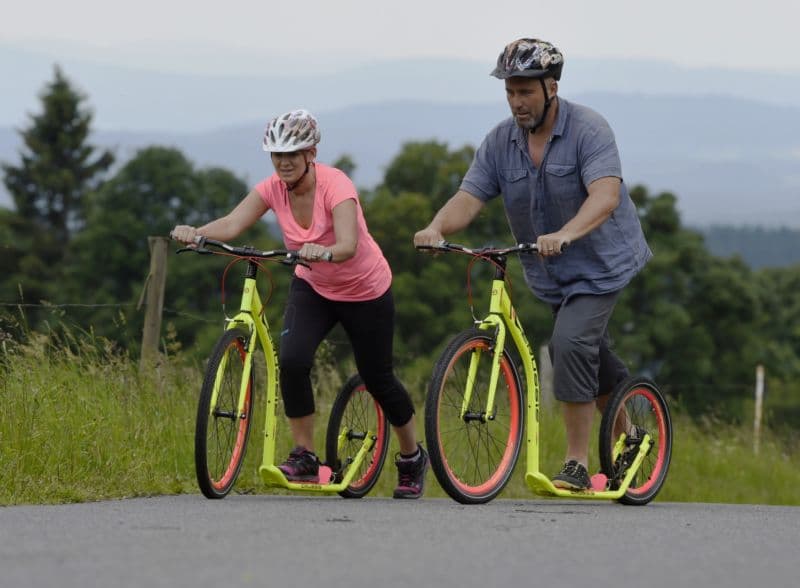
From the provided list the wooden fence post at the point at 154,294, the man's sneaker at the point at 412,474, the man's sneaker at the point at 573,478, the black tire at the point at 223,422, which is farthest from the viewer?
the wooden fence post at the point at 154,294

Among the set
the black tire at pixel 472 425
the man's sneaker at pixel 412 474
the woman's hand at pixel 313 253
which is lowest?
the man's sneaker at pixel 412 474

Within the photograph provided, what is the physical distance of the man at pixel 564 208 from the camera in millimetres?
8211

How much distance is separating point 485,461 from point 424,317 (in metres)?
48.6

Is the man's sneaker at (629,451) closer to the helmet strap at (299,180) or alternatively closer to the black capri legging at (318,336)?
the black capri legging at (318,336)

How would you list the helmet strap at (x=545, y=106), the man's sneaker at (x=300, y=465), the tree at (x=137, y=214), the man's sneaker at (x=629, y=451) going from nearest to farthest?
the helmet strap at (x=545, y=106), the man's sneaker at (x=300, y=465), the man's sneaker at (x=629, y=451), the tree at (x=137, y=214)

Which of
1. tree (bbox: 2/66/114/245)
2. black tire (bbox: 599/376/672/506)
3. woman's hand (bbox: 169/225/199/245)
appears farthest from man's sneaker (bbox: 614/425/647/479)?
tree (bbox: 2/66/114/245)

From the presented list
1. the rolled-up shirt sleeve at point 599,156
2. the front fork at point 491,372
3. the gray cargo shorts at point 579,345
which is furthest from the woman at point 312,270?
the rolled-up shirt sleeve at point 599,156

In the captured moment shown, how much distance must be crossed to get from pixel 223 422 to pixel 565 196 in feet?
6.45

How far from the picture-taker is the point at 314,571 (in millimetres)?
5203

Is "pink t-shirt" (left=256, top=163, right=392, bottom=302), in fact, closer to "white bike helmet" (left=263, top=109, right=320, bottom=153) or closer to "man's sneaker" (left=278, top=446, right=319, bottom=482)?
"white bike helmet" (left=263, top=109, right=320, bottom=153)

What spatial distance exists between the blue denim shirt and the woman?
2.36 feet

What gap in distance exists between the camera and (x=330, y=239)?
27.2 ft

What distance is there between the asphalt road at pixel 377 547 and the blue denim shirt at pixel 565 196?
1309mm

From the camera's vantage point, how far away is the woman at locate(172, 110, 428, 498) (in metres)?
8.15
